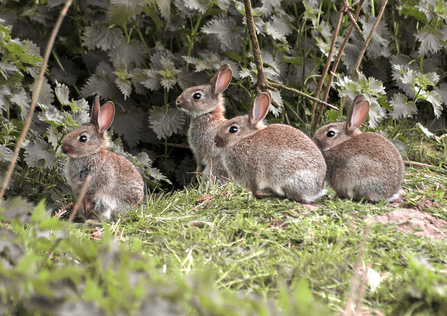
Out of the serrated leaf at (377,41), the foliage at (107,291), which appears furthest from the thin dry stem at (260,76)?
the foliage at (107,291)

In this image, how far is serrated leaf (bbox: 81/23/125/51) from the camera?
239 inches

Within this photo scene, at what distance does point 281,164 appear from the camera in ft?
13.7

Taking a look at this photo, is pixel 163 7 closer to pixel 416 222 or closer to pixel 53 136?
pixel 53 136

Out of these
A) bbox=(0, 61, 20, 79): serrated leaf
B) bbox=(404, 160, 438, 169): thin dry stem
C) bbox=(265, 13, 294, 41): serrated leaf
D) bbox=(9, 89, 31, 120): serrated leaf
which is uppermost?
bbox=(0, 61, 20, 79): serrated leaf

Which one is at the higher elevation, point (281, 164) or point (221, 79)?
point (221, 79)

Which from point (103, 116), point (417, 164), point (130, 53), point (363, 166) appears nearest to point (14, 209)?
point (103, 116)

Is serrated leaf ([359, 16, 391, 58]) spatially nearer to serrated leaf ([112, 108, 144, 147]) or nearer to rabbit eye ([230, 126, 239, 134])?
rabbit eye ([230, 126, 239, 134])

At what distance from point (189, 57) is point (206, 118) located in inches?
32.3

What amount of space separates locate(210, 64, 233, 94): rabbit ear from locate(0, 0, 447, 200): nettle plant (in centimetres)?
20

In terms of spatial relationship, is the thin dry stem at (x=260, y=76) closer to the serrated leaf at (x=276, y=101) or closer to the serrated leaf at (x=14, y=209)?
the serrated leaf at (x=276, y=101)

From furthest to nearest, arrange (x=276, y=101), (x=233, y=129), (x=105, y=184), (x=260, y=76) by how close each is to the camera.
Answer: (x=276, y=101) < (x=260, y=76) < (x=233, y=129) < (x=105, y=184)

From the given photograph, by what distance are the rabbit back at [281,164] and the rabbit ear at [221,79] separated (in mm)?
1318

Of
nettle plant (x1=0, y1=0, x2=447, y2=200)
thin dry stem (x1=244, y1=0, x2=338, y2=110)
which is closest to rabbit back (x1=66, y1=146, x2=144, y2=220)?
nettle plant (x1=0, y1=0, x2=447, y2=200)

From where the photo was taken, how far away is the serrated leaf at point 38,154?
471cm
